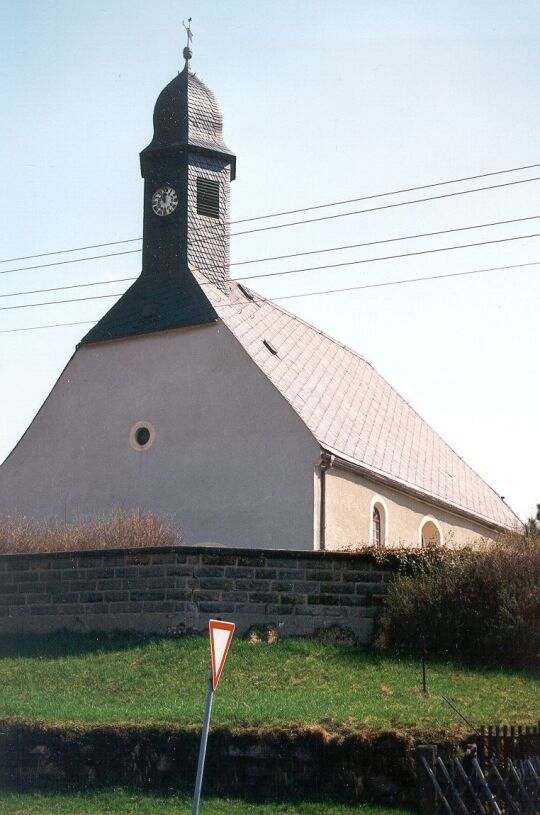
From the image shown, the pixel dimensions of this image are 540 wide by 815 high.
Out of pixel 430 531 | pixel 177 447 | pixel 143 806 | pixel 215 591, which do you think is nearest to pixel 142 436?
pixel 177 447

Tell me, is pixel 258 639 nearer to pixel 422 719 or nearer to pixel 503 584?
pixel 503 584

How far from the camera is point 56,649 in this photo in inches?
676

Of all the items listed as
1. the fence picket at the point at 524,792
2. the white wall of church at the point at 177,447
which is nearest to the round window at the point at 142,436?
the white wall of church at the point at 177,447

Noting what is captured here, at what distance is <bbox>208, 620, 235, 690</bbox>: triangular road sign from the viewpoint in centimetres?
1053

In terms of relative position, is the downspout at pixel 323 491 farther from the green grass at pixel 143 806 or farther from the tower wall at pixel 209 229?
the green grass at pixel 143 806

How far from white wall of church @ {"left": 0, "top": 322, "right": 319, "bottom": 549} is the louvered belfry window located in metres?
2.98

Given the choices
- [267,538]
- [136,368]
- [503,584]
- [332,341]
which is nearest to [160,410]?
[136,368]

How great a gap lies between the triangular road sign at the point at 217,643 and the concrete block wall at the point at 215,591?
21.6 feet

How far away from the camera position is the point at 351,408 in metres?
28.3

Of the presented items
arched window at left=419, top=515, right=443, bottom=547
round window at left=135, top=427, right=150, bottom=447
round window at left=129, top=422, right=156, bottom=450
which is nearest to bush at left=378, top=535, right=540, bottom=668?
round window at left=129, top=422, right=156, bottom=450

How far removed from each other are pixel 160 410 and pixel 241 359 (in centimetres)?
223

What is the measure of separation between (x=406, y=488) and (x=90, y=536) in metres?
8.37

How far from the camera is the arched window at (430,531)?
92.9ft

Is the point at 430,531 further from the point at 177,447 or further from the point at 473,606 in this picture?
the point at 473,606
